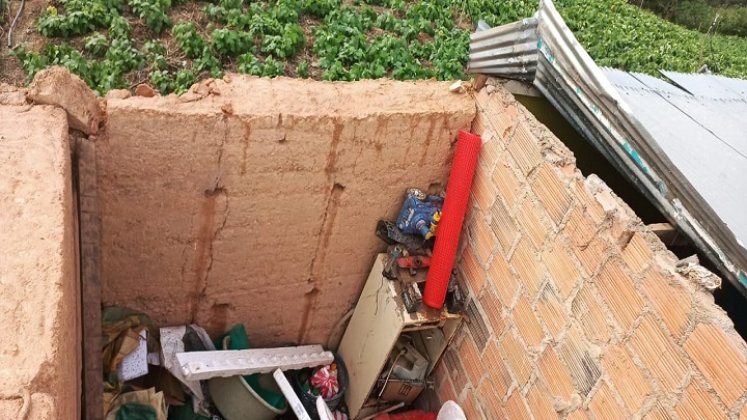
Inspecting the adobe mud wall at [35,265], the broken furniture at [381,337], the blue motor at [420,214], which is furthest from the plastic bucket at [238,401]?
the adobe mud wall at [35,265]

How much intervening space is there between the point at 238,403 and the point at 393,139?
5.35 ft

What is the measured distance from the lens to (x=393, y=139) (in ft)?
10.6

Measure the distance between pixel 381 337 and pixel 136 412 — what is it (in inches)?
51.6

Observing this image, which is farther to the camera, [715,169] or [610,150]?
[610,150]

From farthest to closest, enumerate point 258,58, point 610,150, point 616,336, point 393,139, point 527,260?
1. point 258,58
2. point 393,139
3. point 527,260
4. point 610,150
5. point 616,336

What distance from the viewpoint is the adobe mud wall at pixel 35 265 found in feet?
4.98

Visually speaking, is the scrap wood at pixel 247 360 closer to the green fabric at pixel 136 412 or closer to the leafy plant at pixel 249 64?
the green fabric at pixel 136 412

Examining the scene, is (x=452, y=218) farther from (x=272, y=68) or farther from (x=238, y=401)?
(x=238, y=401)

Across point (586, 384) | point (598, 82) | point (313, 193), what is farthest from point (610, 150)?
point (313, 193)

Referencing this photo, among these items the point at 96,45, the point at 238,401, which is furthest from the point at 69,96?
the point at 238,401

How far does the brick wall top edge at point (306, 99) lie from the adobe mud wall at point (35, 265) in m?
0.43

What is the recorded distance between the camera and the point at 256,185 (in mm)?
3117

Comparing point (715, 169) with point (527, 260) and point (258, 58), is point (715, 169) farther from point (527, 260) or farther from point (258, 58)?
point (258, 58)

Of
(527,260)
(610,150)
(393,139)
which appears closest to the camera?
(610,150)
